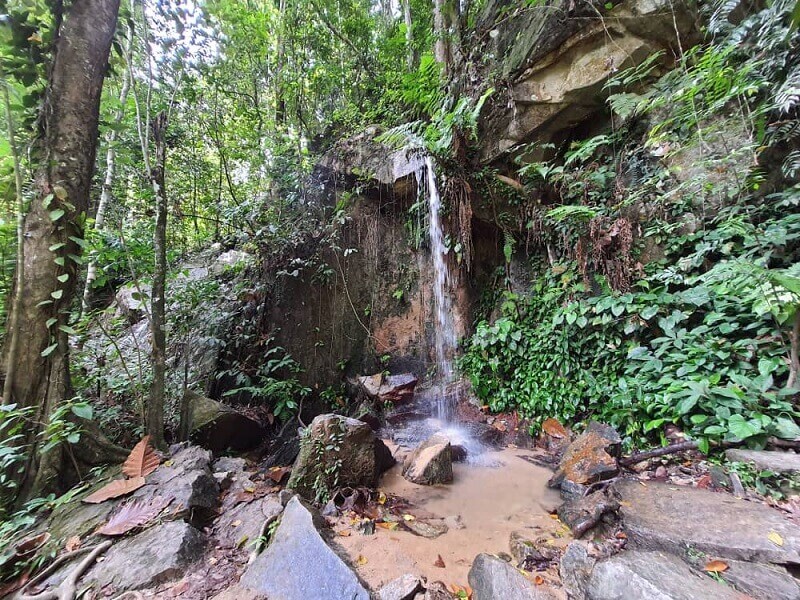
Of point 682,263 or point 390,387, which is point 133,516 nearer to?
point 390,387

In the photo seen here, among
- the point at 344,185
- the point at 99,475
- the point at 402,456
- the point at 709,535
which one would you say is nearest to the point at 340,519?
the point at 402,456

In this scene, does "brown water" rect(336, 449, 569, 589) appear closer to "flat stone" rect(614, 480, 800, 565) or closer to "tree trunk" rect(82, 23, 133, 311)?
"flat stone" rect(614, 480, 800, 565)

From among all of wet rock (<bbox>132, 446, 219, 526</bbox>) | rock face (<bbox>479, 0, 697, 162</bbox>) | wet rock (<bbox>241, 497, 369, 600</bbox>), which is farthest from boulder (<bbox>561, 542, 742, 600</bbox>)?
rock face (<bbox>479, 0, 697, 162</bbox>)

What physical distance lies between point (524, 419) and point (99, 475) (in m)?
5.21

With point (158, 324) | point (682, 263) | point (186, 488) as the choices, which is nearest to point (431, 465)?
point (186, 488)

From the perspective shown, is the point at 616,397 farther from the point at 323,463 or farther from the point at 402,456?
the point at 323,463

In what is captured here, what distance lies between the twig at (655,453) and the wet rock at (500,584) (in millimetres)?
1993

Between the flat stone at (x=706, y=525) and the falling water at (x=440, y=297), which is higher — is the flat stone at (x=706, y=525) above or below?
below

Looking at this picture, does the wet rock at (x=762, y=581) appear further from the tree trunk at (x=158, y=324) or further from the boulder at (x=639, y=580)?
the tree trunk at (x=158, y=324)

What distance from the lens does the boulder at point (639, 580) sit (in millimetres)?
1726

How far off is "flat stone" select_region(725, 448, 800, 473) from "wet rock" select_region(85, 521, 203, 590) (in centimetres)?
444

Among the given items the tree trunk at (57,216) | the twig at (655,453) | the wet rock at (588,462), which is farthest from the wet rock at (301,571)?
the twig at (655,453)

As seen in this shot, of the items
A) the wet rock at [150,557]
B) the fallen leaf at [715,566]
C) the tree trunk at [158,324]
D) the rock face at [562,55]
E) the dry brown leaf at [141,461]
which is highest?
the rock face at [562,55]

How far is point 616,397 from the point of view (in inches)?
150
